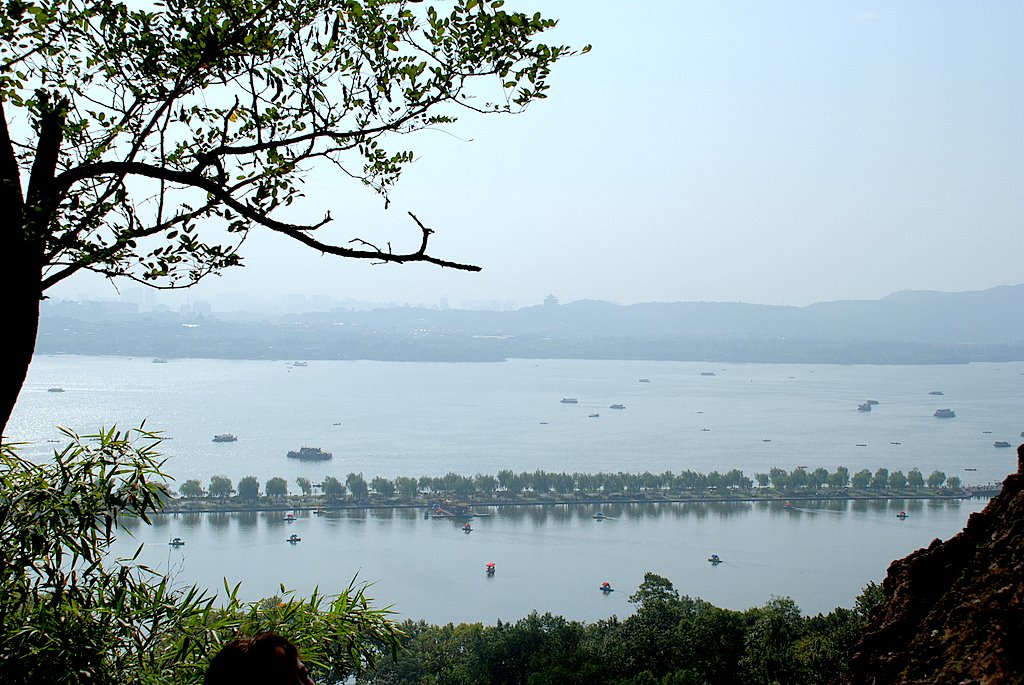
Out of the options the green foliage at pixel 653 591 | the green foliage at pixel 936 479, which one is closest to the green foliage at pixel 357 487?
the green foliage at pixel 653 591

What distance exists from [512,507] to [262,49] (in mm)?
21623

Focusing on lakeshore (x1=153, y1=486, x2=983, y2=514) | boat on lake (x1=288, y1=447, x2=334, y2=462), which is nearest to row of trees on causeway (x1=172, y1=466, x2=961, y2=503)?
lakeshore (x1=153, y1=486, x2=983, y2=514)

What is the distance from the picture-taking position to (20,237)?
3.66 ft

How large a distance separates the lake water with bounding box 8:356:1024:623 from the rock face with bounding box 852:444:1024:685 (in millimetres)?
2906

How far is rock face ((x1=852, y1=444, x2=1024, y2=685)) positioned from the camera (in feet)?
3.83

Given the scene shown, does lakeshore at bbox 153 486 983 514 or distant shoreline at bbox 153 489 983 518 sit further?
lakeshore at bbox 153 486 983 514

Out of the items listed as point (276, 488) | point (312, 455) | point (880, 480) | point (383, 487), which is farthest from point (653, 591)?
point (312, 455)

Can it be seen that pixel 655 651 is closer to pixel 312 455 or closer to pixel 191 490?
pixel 191 490

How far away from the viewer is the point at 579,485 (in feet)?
77.7

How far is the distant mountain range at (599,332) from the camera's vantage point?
59531 mm

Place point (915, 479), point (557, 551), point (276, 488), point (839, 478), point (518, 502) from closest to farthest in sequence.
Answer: point (557, 551) < point (276, 488) < point (518, 502) < point (915, 479) < point (839, 478)

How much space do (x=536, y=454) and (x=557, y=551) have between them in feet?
34.2

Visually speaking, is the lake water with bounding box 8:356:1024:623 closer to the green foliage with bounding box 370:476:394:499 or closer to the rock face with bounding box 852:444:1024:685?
the green foliage with bounding box 370:476:394:499

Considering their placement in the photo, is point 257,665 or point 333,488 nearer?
point 257,665
